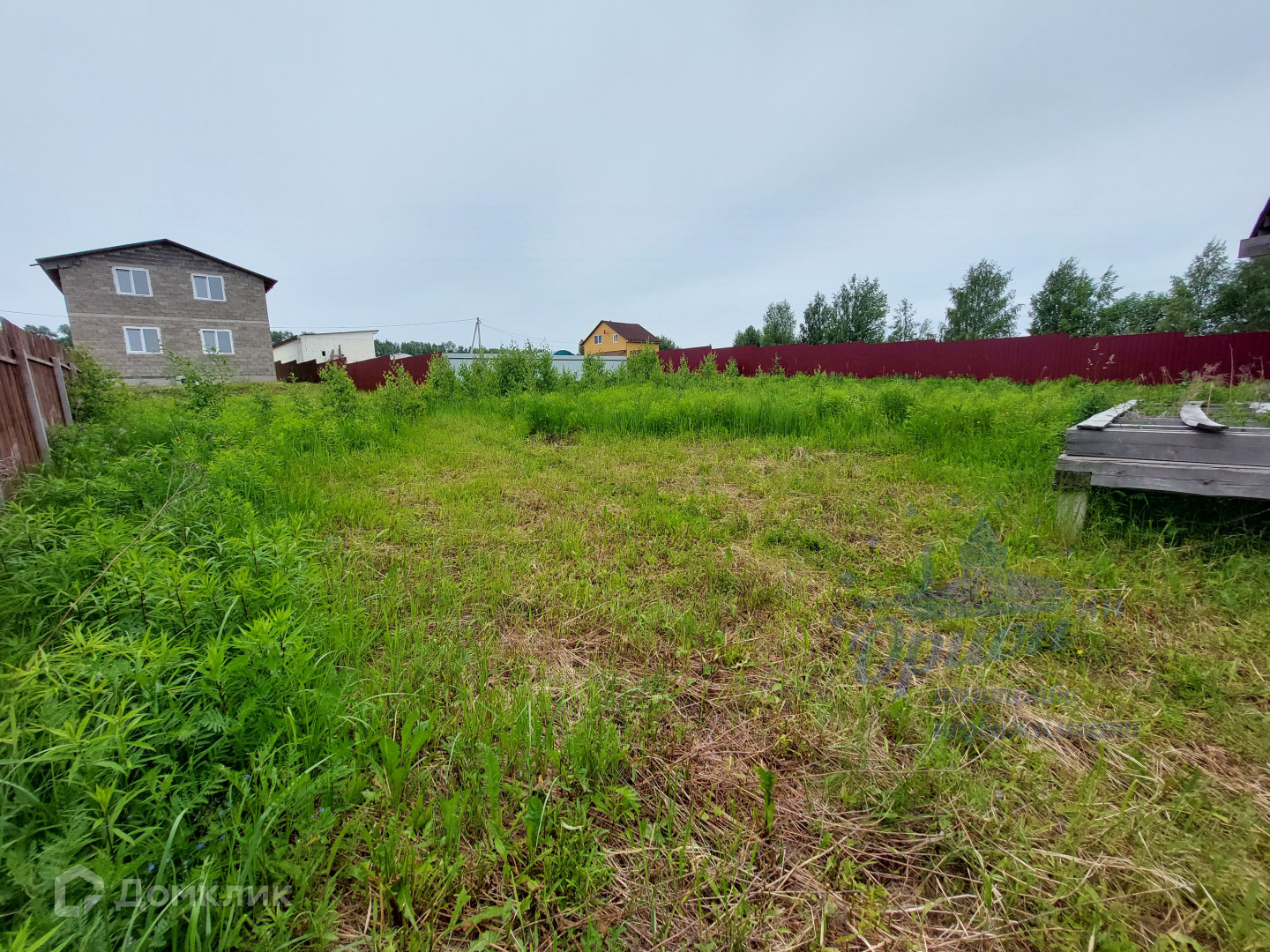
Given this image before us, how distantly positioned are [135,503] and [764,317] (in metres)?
44.6

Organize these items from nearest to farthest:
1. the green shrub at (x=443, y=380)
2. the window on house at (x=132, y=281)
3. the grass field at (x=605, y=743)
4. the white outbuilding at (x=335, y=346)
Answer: the grass field at (x=605, y=743) → the green shrub at (x=443, y=380) → the window on house at (x=132, y=281) → the white outbuilding at (x=335, y=346)

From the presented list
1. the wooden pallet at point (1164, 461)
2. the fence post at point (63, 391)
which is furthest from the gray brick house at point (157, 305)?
the wooden pallet at point (1164, 461)

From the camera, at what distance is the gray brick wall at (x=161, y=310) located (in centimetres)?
1745

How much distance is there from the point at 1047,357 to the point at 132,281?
32822 mm

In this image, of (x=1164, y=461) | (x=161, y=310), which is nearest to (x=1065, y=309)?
(x=1164, y=461)

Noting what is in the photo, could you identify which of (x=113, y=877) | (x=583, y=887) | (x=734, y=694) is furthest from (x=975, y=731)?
(x=113, y=877)

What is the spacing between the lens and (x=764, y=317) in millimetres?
41938

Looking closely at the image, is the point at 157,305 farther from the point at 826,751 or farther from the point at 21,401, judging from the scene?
the point at 826,751

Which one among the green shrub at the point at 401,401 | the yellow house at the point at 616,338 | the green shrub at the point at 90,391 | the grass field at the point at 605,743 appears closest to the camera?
the grass field at the point at 605,743

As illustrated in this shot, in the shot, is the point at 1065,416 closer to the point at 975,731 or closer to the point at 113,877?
the point at 975,731

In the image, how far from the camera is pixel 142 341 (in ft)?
60.8

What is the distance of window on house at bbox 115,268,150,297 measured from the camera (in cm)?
1788

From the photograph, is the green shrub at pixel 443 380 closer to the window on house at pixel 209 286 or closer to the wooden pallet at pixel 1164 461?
the wooden pallet at pixel 1164 461

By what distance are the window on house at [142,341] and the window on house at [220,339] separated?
55.8 inches
